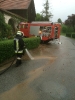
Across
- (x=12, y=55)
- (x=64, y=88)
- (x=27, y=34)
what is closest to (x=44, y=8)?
(x=27, y=34)

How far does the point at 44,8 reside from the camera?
66625 mm

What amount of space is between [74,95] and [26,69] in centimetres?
358

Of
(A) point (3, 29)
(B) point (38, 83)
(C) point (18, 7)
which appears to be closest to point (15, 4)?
(C) point (18, 7)

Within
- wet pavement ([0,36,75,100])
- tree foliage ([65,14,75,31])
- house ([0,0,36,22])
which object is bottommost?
wet pavement ([0,36,75,100])

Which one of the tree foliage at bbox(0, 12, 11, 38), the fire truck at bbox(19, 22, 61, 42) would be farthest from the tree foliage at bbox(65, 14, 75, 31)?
the tree foliage at bbox(0, 12, 11, 38)

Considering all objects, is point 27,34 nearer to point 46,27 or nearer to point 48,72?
point 46,27

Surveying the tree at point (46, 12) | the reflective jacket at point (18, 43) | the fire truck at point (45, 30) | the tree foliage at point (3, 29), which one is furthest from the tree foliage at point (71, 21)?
the reflective jacket at point (18, 43)

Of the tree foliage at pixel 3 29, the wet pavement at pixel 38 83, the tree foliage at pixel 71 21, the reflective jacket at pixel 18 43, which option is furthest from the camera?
the tree foliage at pixel 71 21

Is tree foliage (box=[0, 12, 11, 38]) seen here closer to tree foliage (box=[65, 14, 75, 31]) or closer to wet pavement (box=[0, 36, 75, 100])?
wet pavement (box=[0, 36, 75, 100])

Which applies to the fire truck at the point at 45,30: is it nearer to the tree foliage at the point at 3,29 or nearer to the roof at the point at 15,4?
the tree foliage at the point at 3,29

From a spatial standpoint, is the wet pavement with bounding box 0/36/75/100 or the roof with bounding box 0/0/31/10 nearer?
the wet pavement with bounding box 0/36/75/100

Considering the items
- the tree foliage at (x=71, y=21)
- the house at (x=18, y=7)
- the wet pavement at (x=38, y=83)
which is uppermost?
the house at (x=18, y=7)

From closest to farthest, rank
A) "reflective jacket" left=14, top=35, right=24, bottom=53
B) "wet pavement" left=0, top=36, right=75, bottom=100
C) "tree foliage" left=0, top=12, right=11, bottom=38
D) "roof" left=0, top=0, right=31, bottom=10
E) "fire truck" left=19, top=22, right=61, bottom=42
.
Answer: "wet pavement" left=0, top=36, right=75, bottom=100
"reflective jacket" left=14, top=35, right=24, bottom=53
"tree foliage" left=0, top=12, right=11, bottom=38
"fire truck" left=19, top=22, right=61, bottom=42
"roof" left=0, top=0, right=31, bottom=10

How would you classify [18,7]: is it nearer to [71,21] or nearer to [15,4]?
[15,4]
